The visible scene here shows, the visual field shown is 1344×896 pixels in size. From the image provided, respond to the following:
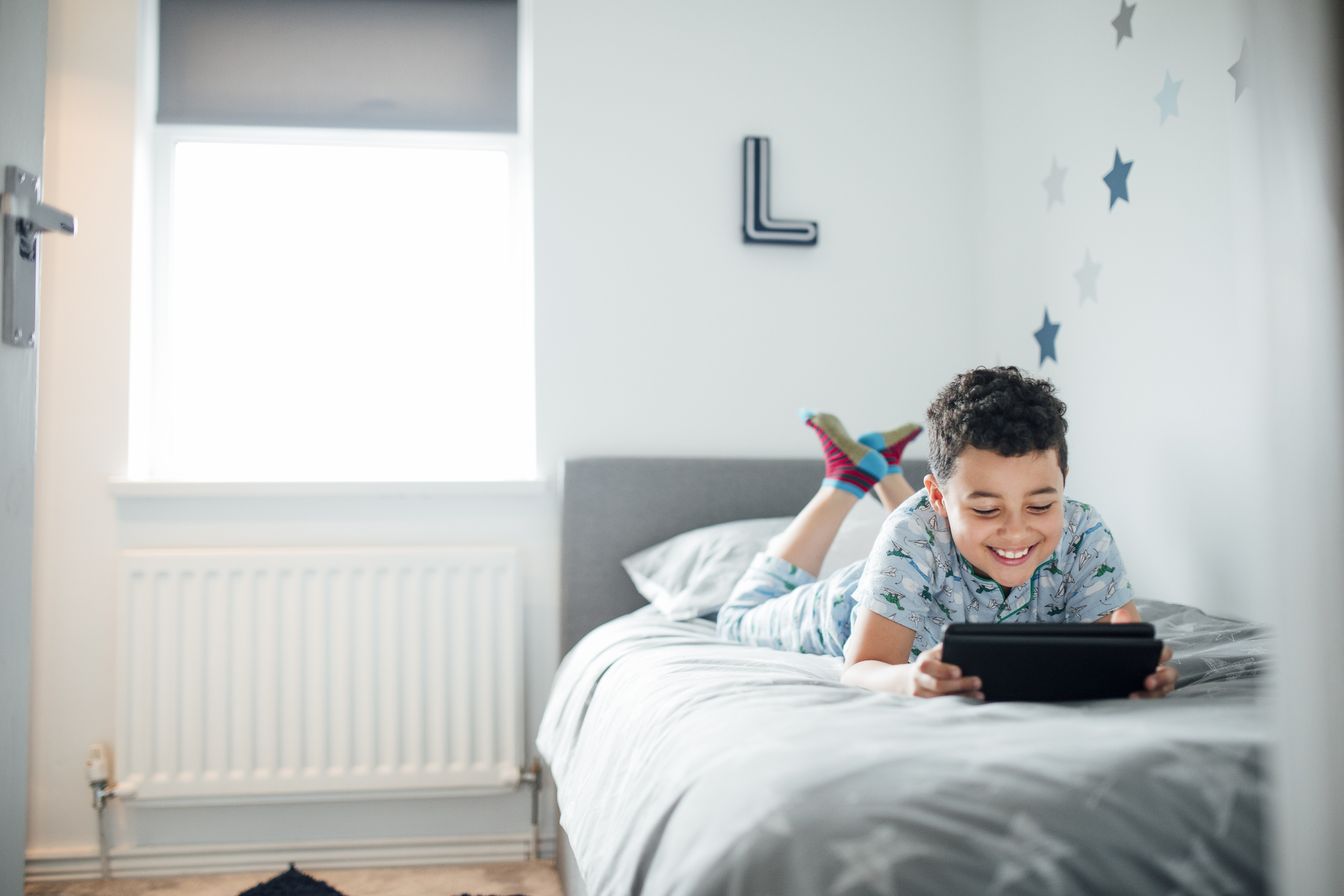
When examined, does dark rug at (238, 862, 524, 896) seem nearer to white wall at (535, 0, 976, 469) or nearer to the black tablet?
white wall at (535, 0, 976, 469)

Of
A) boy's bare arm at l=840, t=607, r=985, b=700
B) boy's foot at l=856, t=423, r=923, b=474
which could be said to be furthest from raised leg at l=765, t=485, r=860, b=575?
boy's bare arm at l=840, t=607, r=985, b=700

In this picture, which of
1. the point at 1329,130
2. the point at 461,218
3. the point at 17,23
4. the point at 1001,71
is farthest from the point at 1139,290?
the point at 17,23

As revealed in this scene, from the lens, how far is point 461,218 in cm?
226

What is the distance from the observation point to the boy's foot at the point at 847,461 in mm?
1670

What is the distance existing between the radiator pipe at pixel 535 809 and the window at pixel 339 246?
72 centimetres

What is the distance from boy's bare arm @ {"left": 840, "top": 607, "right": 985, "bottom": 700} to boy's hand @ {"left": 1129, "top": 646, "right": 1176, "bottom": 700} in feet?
0.57

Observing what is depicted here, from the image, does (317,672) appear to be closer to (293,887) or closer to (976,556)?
(293,887)

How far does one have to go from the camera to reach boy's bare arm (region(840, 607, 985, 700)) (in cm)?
87

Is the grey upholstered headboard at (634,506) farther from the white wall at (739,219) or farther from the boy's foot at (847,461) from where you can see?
the boy's foot at (847,461)

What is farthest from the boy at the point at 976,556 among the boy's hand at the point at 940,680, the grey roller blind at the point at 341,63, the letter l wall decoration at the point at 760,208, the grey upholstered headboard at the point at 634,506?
the grey roller blind at the point at 341,63

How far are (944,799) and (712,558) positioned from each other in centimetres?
118

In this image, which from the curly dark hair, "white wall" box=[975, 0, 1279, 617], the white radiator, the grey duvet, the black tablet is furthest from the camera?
the white radiator

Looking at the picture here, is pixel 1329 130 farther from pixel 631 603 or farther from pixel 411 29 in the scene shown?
pixel 411 29

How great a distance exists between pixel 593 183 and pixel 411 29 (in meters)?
0.62
